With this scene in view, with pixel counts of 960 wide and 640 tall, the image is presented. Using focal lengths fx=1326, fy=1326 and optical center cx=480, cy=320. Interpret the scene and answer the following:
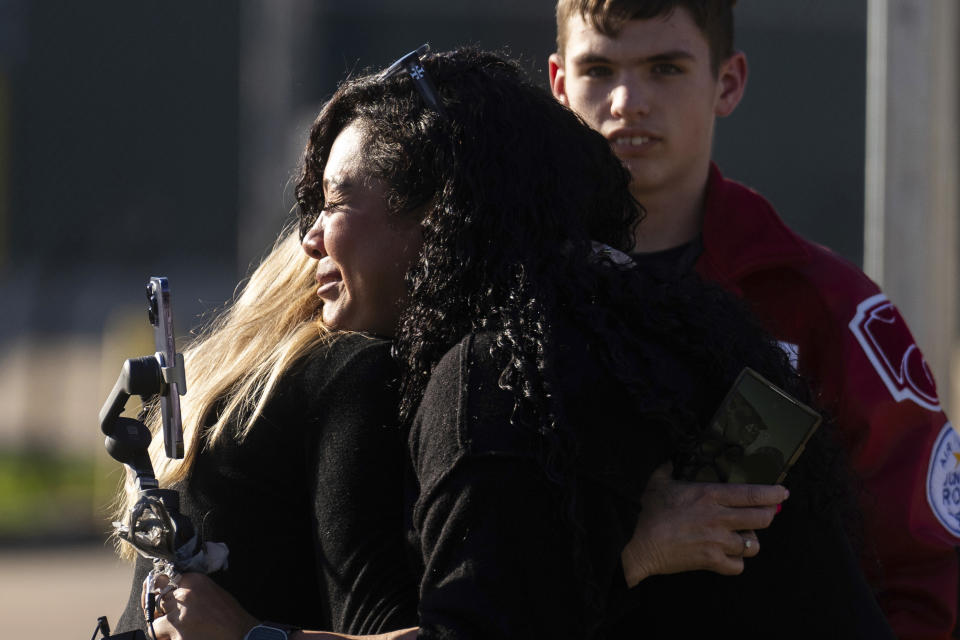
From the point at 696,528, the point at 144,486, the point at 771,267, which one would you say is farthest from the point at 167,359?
the point at 771,267

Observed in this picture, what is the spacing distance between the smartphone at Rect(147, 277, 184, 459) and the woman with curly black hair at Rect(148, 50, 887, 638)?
0.19 m

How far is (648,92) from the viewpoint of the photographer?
282cm

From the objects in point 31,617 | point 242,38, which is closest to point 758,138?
point 242,38

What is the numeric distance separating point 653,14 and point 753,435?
143 centimetres

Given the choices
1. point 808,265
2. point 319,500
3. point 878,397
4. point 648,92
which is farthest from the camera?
point 648,92

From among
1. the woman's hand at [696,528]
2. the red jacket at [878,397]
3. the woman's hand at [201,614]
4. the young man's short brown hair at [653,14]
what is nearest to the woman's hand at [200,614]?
the woman's hand at [201,614]

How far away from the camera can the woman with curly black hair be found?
1538 millimetres

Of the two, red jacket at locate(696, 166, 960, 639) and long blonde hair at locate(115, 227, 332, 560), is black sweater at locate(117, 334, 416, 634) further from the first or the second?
red jacket at locate(696, 166, 960, 639)

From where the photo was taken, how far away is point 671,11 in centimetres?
285

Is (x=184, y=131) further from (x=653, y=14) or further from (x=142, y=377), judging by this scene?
(x=142, y=377)

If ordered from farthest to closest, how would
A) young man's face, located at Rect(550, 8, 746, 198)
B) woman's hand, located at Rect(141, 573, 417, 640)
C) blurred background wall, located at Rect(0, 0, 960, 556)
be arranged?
blurred background wall, located at Rect(0, 0, 960, 556)
young man's face, located at Rect(550, 8, 746, 198)
woman's hand, located at Rect(141, 573, 417, 640)

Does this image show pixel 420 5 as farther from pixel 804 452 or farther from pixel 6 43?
pixel 804 452

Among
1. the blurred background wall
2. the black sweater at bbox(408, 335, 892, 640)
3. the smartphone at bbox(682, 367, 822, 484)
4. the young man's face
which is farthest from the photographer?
the blurred background wall

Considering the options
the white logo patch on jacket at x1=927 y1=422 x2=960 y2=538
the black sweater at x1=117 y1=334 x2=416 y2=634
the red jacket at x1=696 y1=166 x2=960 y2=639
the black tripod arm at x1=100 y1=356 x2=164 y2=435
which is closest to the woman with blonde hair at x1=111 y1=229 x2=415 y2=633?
the black sweater at x1=117 y1=334 x2=416 y2=634
